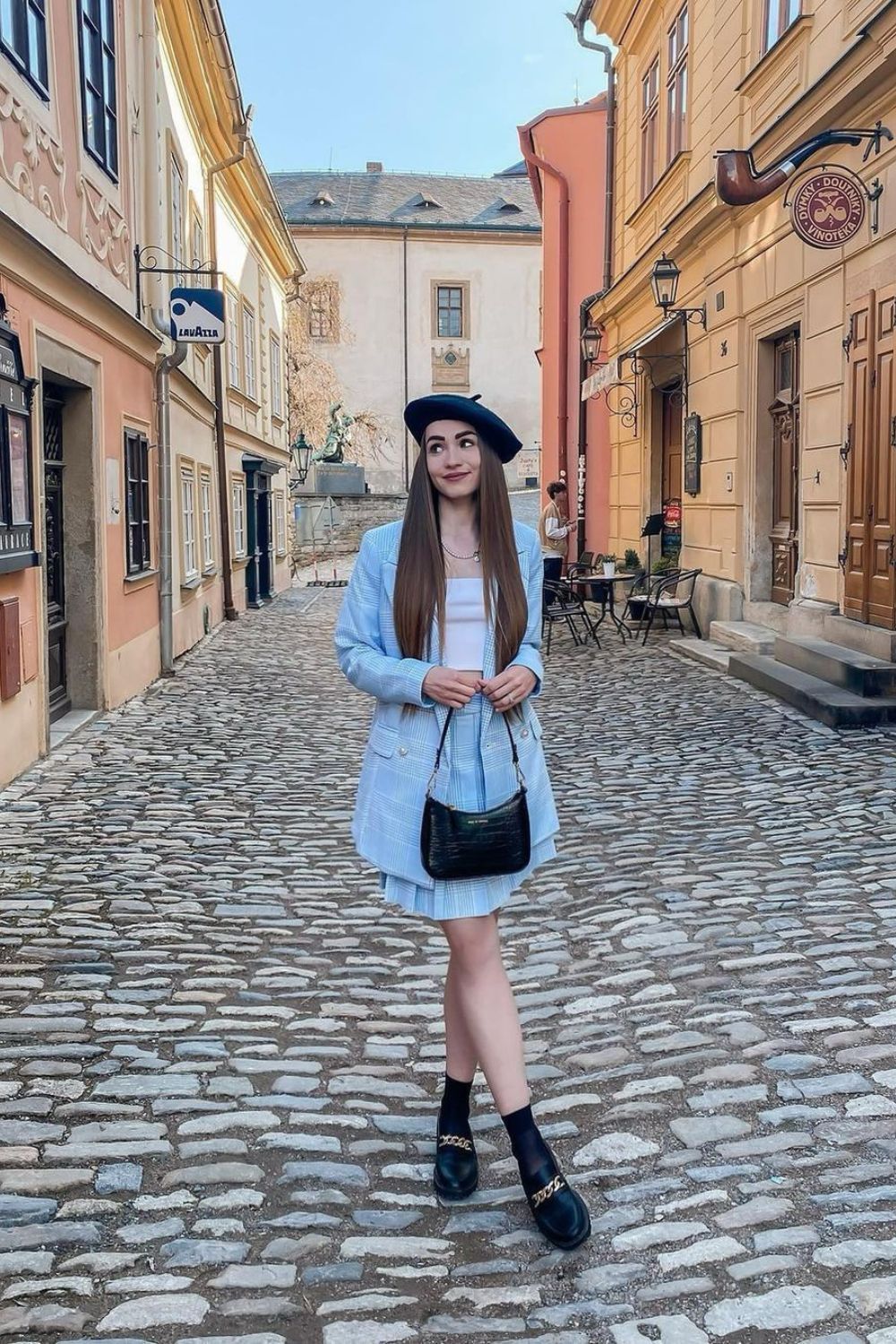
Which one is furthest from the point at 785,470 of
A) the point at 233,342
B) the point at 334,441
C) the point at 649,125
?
the point at 334,441

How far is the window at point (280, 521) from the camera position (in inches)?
1070

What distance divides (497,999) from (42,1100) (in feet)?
4.44

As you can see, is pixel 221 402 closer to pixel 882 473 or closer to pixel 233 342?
pixel 233 342

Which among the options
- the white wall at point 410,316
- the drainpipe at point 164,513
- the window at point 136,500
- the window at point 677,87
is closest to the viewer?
the window at point 136,500

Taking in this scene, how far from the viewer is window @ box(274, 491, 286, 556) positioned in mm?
27172

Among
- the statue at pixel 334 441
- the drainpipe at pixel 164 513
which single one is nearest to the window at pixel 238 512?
the drainpipe at pixel 164 513

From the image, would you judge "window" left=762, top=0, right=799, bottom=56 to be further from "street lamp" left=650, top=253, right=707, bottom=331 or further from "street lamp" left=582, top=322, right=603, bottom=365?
"street lamp" left=582, top=322, right=603, bottom=365

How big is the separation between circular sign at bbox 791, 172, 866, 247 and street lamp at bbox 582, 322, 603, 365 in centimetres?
1069

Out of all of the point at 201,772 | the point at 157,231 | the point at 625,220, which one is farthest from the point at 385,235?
the point at 201,772

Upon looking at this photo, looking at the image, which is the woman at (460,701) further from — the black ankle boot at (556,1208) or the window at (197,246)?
the window at (197,246)

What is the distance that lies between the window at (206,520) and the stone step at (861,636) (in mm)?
9266

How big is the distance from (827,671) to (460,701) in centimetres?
722

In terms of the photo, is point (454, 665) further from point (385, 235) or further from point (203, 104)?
point (385, 235)

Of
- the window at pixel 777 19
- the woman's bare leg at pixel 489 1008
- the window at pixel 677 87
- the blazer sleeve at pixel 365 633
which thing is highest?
the window at pixel 677 87
